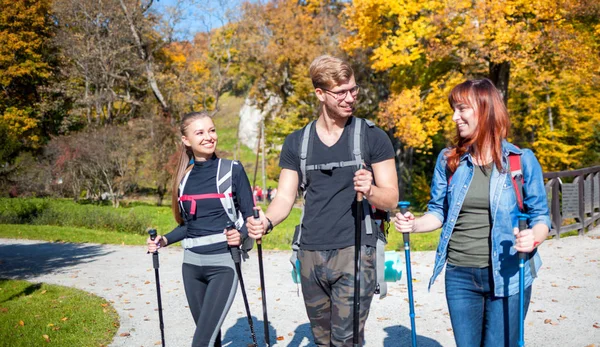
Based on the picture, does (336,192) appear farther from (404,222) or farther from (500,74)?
(500,74)

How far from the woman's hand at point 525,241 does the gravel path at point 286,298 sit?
3189 mm

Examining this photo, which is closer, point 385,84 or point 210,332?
point 210,332

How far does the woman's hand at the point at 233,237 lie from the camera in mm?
3971

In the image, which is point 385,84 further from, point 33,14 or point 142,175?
point 33,14

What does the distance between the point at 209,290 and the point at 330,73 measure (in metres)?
1.86

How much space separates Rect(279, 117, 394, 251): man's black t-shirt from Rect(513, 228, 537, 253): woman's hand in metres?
0.81

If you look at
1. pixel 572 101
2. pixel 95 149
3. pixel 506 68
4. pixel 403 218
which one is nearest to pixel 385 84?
pixel 572 101

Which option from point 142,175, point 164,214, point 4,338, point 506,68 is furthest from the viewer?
point 142,175

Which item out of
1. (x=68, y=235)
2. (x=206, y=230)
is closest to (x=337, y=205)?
(x=206, y=230)

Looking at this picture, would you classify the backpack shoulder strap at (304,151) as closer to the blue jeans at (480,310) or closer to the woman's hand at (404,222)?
the woman's hand at (404,222)

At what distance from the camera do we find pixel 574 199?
1316cm

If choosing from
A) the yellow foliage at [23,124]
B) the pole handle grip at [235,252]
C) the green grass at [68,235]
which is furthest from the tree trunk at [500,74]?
the yellow foliage at [23,124]

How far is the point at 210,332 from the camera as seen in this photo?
13.2ft

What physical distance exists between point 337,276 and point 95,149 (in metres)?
24.1
